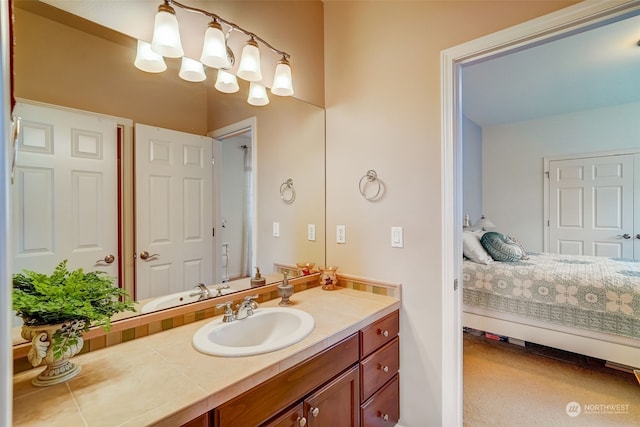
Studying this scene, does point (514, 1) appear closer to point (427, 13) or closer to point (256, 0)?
point (427, 13)

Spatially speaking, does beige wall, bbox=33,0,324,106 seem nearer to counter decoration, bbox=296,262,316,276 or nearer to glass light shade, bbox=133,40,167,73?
glass light shade, bbox=133,40,167,73

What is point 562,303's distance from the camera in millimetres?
2377

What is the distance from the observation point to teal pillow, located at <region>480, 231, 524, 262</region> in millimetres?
2975

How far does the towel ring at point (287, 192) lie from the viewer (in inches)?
78.1

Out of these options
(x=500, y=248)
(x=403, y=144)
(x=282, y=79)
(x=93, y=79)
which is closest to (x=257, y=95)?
(x=282, y=79)

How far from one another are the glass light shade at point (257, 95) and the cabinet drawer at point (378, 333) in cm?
136

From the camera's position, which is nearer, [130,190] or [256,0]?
[130,190]

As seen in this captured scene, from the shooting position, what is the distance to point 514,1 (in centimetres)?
134

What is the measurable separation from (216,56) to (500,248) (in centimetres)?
304

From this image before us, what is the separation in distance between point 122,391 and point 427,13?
2073 mm

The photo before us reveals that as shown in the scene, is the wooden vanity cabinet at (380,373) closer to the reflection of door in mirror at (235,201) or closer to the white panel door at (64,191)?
the reflection of door in mirror at (235,201)

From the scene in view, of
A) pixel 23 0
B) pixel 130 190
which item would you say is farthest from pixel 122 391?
pixel 23 0

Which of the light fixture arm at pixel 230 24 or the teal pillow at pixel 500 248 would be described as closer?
the light fixture arm at pixel 230 24

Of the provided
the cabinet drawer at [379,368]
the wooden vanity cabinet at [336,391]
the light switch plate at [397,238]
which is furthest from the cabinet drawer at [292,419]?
the light switch plate at [397,238]
